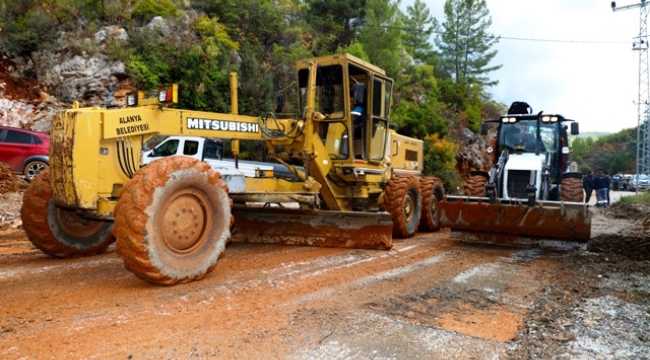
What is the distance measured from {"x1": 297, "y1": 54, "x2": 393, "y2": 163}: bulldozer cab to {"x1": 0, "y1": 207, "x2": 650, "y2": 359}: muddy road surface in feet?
7.48

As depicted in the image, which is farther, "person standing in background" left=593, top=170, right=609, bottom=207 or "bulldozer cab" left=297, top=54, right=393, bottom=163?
"person standing in background" left=593, top=170, right=609, bottom=207

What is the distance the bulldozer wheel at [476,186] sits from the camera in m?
9.09

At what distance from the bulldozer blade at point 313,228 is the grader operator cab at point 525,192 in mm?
1757

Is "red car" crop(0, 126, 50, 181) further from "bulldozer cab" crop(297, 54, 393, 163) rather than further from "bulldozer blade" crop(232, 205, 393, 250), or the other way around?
"bulldozer cab" crop(297, 54, 393, 163)

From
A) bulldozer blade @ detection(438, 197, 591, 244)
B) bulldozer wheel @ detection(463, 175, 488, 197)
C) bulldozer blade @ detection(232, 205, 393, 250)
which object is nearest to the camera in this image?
bulldozer blade @ detection(232, 205, 393, 250)

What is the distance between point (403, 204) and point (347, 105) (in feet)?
7.13

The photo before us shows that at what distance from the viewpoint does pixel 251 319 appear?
3.77 m

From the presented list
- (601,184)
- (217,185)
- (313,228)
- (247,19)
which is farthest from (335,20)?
(217,185)

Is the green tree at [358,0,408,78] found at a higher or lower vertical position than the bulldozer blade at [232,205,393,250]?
higher

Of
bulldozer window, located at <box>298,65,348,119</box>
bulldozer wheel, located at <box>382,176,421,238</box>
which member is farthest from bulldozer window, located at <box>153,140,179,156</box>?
bulldozer wheel, located at <box>382,176,421,238</box>

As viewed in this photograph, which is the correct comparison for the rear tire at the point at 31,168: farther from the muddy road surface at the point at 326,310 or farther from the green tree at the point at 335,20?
the green tree at the point at 335,20

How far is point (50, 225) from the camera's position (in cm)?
555

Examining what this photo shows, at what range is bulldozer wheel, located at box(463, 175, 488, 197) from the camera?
9.09 m

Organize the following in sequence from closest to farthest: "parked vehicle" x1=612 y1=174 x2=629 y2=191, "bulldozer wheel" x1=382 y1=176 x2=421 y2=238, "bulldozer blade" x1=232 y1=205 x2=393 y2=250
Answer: "bulldozer blade" x1=232 y1=205 x2=393 y2=250
"bulldozer wheel" x1=382 y1=176 x2=421 y2=238
"parked vehicle" x1=612 y1=174 x2=629 y2=191
